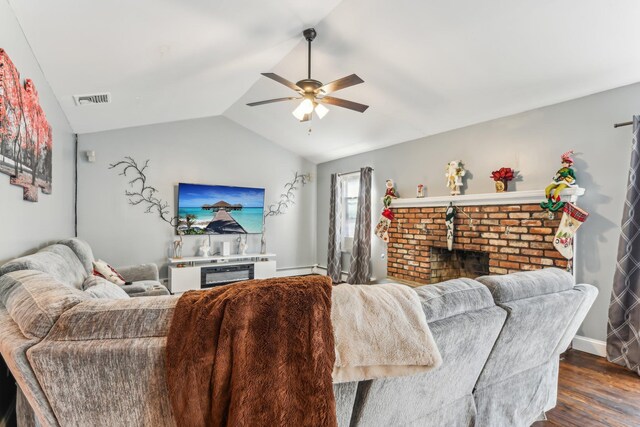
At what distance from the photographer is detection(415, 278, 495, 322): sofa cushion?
4.00 ft

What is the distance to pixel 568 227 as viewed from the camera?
294cm

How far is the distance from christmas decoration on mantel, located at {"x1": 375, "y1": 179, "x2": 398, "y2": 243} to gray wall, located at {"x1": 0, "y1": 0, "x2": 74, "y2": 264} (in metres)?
3.94

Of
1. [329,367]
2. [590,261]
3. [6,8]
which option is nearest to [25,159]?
[6,8]

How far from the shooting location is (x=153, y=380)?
0.90 metres

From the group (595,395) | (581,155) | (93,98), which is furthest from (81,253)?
(581,155)

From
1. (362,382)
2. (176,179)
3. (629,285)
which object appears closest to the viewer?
(362,382)

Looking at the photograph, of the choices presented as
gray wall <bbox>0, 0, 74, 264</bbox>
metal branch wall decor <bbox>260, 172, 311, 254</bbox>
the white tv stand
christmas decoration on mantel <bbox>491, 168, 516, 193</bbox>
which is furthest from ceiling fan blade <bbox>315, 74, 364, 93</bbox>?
metal branch wall decor <bbox>260, 172, 311, 254</bbox>

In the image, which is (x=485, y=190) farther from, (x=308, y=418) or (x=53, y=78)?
(x=53, y=78)

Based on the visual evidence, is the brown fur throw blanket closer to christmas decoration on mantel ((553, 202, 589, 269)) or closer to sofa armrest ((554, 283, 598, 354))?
sofa armrest ((554, 283, 598, 354))

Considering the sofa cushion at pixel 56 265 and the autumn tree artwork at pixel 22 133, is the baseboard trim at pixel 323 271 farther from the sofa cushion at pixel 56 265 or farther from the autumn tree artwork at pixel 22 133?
the autumn tree artwork at pixel 22 133

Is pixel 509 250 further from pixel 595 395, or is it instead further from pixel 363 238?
pixel 363 238

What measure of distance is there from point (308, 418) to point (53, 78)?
331 centimetres

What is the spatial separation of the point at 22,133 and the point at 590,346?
186 inches

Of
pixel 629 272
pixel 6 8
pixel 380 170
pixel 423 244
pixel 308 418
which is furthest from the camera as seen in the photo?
pixel 380 170
